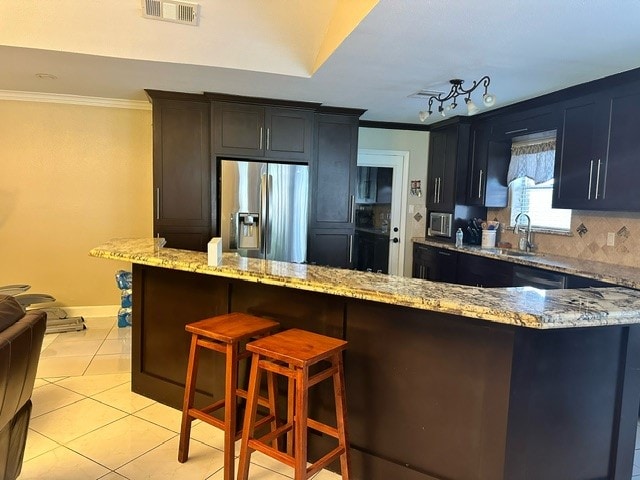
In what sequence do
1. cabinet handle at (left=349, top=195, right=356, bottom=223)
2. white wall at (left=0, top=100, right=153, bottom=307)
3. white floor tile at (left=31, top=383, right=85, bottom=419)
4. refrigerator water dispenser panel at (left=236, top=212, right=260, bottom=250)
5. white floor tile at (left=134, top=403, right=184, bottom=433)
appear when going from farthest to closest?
1. cabinet handle at (left=349, top=195, right=356, bottom=223)
2. white wall at (left=0, top=100, right=153, bottom=307)
3. refrigerator water dispenser panel at (left=236, top=212, right=260, bottom=250)
4. white floor tile at (left=31, top=383, right=85, bottom=419)
5. white floor tile at (left=134, top=403, right=184, bottom=433)

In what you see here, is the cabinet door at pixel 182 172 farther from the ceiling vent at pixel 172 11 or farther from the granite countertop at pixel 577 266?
the granite countertop at pixel 577 266

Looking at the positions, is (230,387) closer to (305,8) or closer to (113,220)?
(305,8)

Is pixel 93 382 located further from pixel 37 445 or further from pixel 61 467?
pixel 61 467

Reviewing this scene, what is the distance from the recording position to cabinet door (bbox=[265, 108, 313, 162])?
171 inches

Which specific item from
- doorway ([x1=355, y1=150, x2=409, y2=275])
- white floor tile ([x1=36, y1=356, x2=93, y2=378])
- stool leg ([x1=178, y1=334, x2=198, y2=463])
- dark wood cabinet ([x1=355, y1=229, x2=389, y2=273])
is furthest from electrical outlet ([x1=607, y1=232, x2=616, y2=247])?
white floor tile ([x1=36, y1=356, x2=93, y2=378])

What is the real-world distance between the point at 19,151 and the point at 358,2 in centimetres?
385

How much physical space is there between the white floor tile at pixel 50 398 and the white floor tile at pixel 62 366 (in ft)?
0.65

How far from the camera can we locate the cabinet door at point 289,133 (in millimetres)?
4340

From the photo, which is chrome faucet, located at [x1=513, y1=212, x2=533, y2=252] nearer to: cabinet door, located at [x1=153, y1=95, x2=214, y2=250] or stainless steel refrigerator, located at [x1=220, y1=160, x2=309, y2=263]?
stainless steel refrigerator, located at [x1=220, y1=160, x2=309, y2=263]

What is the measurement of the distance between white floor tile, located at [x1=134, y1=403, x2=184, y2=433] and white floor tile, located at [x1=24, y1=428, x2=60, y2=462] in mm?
466

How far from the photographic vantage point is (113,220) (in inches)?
184

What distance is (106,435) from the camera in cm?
241

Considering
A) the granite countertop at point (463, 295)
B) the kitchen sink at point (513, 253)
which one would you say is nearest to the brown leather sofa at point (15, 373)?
the granite countertop at point (463, 295)

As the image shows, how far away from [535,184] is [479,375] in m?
3.16
